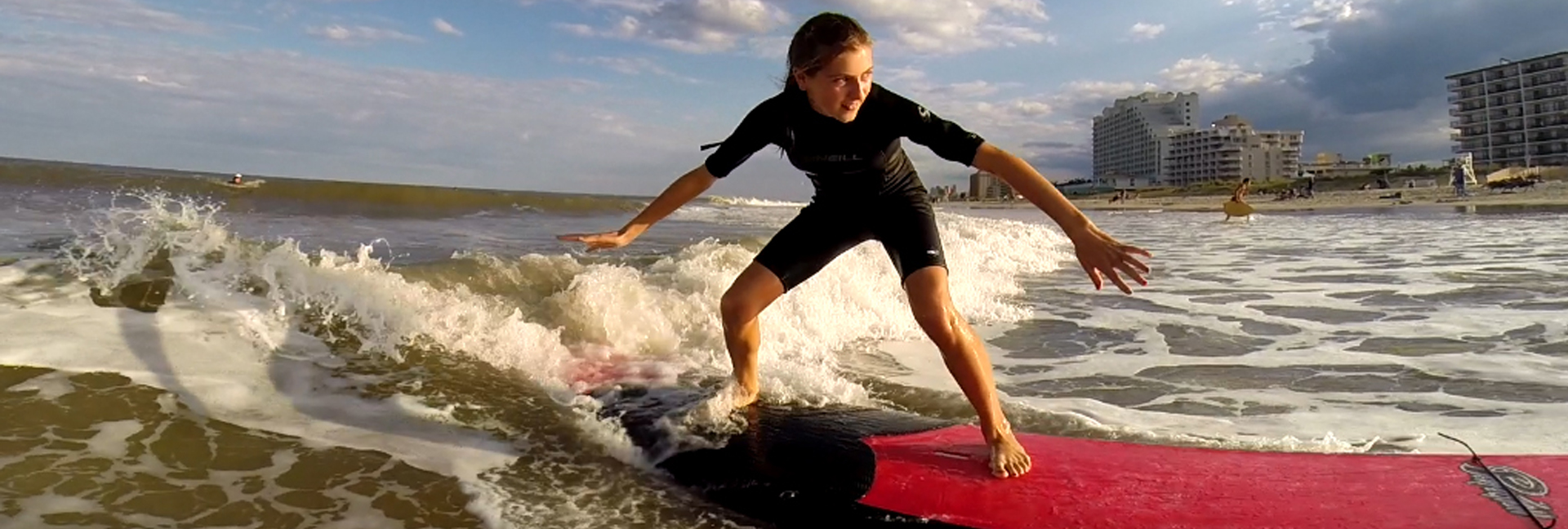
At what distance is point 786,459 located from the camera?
3.18 m

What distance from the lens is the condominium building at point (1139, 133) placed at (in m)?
114

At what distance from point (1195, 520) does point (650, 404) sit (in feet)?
7.32

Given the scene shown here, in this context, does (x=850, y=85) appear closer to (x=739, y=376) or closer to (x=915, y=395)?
(x=739, y=376)

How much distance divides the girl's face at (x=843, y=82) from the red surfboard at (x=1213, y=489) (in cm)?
123

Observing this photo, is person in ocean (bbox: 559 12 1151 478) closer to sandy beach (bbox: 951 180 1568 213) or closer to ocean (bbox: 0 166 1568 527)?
ocean (bbox: 0 166 1568 527)

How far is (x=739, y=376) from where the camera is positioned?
380cm

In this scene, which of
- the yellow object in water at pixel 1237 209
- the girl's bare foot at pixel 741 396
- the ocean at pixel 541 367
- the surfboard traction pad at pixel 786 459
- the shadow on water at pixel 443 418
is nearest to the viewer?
the surfboard traction pad at pixel 786 459

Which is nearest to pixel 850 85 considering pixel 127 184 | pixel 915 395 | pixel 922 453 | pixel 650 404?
pixel 922 453

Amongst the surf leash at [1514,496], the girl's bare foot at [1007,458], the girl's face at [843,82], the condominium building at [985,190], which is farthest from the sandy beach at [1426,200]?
the condominium building at [985,190]

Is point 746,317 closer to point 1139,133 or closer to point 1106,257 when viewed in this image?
point 1106,257

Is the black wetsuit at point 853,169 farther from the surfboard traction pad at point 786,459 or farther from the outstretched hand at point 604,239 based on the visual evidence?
the surfboard traction pad at point 786,459

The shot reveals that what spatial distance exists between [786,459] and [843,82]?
1338 mm

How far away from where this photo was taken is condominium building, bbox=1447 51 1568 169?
7025 cm

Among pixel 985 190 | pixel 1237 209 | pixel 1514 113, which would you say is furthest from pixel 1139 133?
pixel 1237 209
